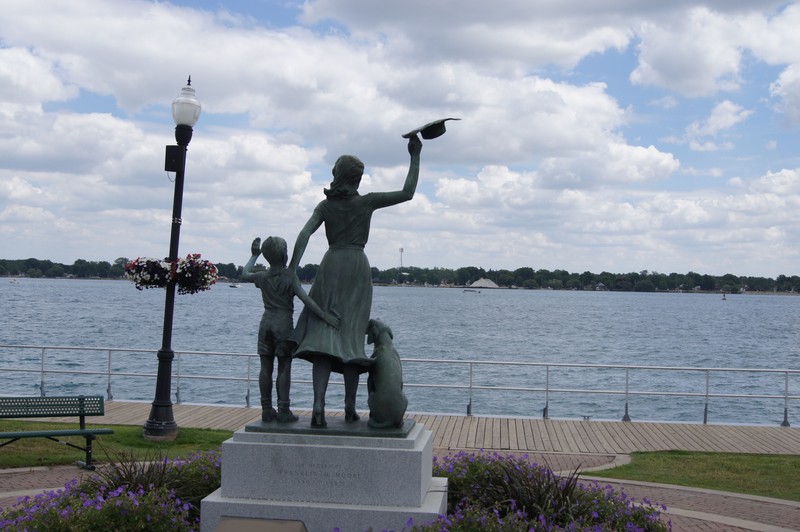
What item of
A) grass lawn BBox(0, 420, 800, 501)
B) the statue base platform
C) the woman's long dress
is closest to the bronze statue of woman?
the woman's long dress

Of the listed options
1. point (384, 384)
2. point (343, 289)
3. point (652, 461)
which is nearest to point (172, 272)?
point (343, 289)

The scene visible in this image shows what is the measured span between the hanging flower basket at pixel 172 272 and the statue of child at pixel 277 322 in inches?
208

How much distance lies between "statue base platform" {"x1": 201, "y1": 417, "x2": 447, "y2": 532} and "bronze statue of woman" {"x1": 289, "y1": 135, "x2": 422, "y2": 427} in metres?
0.41

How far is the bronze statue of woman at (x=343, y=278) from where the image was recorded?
7840 mm

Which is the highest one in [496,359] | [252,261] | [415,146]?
[415,146]

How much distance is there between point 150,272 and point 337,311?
6017 mm

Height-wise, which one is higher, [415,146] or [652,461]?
[415,146]

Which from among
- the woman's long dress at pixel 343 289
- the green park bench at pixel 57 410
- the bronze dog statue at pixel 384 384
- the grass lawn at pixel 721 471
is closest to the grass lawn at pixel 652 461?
the grass lawn at pixel 721 471

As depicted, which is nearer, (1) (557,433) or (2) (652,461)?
(2) (652,461)

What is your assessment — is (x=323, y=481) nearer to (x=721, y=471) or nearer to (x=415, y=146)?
(x=415, y=146)

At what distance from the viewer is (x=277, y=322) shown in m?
8.02

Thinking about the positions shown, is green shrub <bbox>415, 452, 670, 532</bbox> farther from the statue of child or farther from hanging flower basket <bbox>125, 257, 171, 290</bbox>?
hanging flower basket <bbox>125, 257, 171, 290</bbox>

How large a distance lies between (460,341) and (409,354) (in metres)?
12.4

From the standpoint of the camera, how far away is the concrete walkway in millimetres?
9445
